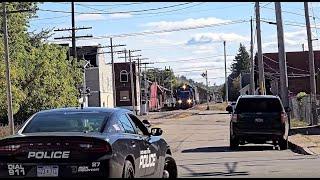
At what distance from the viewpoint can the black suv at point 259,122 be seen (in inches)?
865

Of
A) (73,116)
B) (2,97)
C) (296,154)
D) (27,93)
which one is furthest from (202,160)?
(27,93)

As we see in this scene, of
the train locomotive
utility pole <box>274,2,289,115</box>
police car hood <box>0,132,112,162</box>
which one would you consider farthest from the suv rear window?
the train locomotive

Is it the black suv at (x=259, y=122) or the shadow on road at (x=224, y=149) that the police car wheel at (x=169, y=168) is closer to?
the shadow on road at (x=224, y=149)

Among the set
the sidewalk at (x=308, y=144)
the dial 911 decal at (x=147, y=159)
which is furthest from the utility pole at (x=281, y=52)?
the dial 911 decal at (x=147, y=159)

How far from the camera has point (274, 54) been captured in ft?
310

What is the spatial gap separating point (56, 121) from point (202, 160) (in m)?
9.05

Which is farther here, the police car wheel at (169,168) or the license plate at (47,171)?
the police car wheel at (169,168)

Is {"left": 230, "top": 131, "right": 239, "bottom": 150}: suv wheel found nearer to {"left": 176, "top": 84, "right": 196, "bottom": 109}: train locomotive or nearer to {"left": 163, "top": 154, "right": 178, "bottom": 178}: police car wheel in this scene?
{"left": 163, "top": 154, "right": 178, "bottom": 178}: police car wheel

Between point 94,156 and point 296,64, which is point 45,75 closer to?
point 94,156

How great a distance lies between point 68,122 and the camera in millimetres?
9539

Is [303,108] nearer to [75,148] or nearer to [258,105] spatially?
[258,105]

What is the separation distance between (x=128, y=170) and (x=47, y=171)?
118cm

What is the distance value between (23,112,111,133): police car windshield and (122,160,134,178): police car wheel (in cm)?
65

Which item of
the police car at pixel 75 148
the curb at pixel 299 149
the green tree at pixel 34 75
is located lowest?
the curb at pixel 299 149
